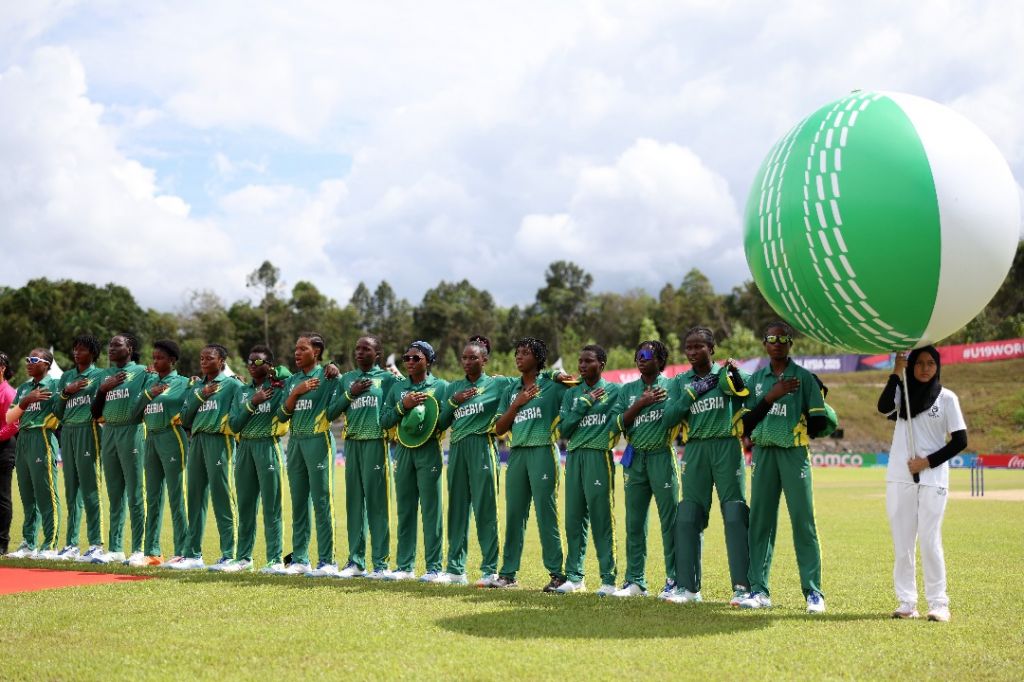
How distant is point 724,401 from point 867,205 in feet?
8.93

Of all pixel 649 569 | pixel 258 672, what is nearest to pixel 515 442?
pixel 649 569

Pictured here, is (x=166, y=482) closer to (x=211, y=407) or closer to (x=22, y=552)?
(x=211, y=407)

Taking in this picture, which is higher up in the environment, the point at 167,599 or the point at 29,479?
the point at 29,479

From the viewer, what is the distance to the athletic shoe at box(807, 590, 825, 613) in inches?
318

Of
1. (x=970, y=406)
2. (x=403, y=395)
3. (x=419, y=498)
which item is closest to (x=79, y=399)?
(x=403, y=395)

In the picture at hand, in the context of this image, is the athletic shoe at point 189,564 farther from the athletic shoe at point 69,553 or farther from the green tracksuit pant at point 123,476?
the athletic shoe at point 69,553

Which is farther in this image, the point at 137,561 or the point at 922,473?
the point at 137,561

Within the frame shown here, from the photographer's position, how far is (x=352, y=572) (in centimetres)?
1029

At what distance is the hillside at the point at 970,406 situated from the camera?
58784 millimetres

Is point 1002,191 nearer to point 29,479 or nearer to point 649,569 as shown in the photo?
point 649,569

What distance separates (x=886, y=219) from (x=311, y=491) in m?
6.58

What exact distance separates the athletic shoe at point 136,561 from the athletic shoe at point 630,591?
5513 millimetres

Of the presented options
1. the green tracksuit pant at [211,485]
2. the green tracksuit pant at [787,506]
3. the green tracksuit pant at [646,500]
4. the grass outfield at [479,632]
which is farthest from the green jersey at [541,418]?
the green tracksuit pant at [211,485]

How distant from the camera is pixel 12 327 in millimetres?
77375
